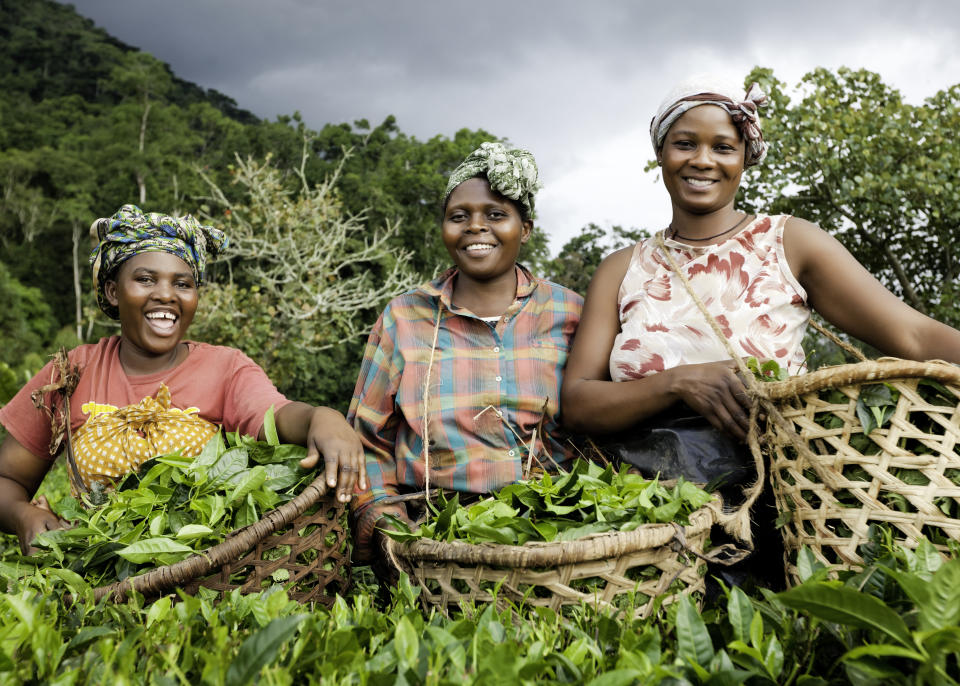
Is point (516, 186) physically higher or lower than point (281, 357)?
higher

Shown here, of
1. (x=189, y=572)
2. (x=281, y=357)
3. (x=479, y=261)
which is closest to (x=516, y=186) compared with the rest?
(x=479, y=261)

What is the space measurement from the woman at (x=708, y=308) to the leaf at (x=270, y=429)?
36.1 inches

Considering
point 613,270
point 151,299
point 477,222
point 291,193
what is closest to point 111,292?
point 151,299

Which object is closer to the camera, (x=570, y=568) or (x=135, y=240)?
(x=570, y=568)

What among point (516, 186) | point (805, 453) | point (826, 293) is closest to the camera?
point (805, 453)

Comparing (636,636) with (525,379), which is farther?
(525,379)

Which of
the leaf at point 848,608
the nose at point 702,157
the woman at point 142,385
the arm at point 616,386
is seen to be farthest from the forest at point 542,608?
the nose at point 702,157

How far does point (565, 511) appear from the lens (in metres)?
1.78

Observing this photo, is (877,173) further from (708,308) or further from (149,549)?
(149,549)

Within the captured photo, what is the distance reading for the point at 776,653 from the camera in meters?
1.27

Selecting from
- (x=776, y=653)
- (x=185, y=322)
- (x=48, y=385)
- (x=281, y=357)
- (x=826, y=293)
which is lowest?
(x=281, y=357)

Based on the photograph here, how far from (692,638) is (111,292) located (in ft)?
7.56

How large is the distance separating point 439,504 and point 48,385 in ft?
4.53

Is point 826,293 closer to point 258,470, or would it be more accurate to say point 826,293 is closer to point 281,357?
point 258,470
